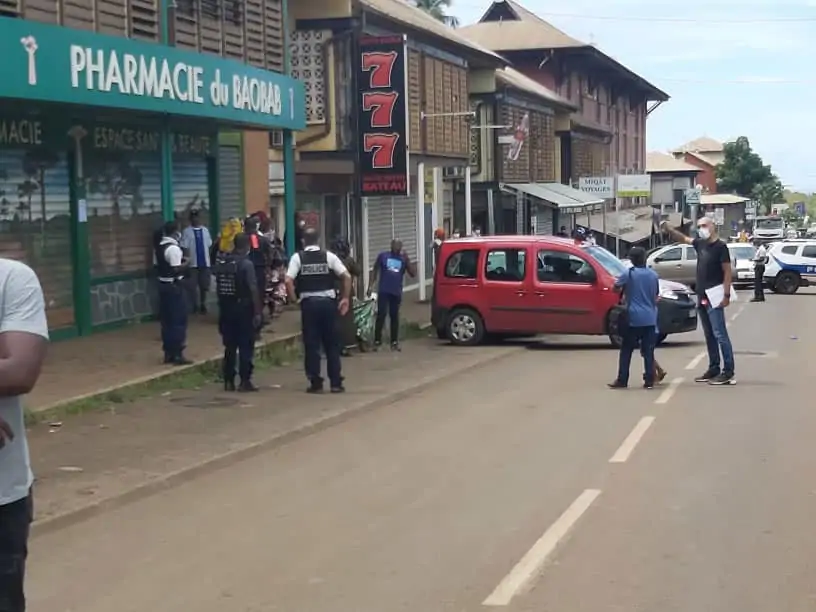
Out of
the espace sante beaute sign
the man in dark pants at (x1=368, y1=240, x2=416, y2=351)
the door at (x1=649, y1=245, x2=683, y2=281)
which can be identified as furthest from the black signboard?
the door at (x1=649, y1=245, x2=683, y2=281)

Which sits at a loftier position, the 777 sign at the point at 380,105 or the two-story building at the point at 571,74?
the two-story building at the point at 571,74

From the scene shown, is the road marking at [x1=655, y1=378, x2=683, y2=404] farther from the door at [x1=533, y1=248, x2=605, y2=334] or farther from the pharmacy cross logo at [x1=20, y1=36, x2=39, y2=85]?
the pharmacy cross logo at [x1=20, y1=36, x2=39, y2=85]

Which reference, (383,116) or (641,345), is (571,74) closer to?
(383,116)

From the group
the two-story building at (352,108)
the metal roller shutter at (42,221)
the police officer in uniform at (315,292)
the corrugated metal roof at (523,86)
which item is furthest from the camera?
the corrugated metal roof at (523,86)

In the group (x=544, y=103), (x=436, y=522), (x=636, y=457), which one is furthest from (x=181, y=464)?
(x=544, y=103)

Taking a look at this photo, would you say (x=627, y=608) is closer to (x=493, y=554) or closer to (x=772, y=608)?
(x=772, y=608)

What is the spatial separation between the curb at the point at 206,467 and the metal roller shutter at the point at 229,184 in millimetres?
8655

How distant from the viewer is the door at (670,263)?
39219mm

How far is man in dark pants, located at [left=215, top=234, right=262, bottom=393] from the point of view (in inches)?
545

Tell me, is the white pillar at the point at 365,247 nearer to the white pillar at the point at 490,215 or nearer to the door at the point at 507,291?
the door at the point at 507,291

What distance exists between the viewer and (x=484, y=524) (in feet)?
25.7

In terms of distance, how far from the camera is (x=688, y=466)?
9.73m

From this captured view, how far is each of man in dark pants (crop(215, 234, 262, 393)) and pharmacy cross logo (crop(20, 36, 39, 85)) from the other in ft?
9.43

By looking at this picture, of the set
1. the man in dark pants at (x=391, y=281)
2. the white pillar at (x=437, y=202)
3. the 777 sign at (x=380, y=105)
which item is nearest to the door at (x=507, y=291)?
the man in dark pants at (x=391, y=281)
